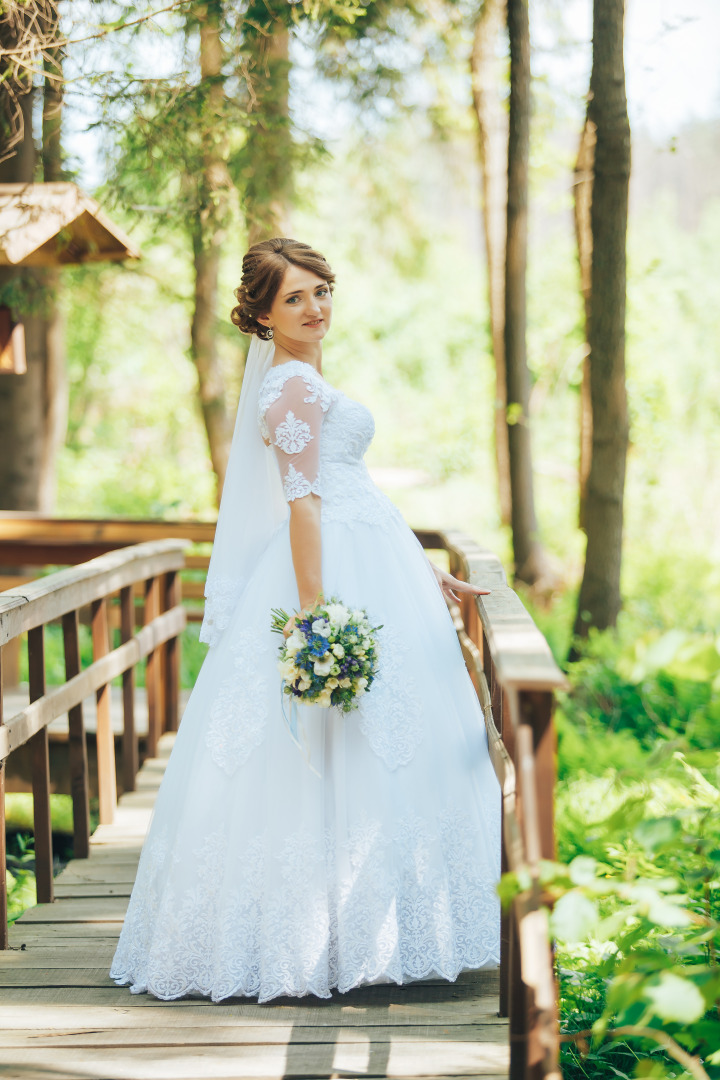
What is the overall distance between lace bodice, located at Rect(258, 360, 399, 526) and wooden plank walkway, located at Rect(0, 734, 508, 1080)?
4.48 ft

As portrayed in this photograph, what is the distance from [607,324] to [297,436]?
3.89m

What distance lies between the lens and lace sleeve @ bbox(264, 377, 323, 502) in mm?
2734

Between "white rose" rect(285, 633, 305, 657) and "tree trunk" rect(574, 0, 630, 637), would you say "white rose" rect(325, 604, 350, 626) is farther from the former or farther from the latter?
"tree trunk" rect(574, 0, 630, 637)

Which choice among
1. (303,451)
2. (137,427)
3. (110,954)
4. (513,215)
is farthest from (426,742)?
(137,427)

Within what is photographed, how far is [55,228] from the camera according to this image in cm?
381

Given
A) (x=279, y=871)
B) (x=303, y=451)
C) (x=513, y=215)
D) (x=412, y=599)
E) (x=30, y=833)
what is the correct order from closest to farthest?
(x=279, y=871), (x=303, y=451), (x=412, y=599), (x=30, y=833), (x=513, y=215)

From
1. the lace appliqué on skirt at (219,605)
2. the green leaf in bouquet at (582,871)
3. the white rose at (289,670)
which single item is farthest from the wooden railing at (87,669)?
the green leaf in bouquet at (582,871)

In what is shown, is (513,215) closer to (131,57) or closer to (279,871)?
(131,57)

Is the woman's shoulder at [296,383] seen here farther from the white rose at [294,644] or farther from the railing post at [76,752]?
the railing post at [76,752]

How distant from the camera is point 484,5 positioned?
332 inches

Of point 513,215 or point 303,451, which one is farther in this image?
point 513,215

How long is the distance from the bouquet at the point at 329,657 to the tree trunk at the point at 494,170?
742cm

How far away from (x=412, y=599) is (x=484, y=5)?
7.41 metres

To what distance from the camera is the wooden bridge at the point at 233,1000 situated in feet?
6.10
